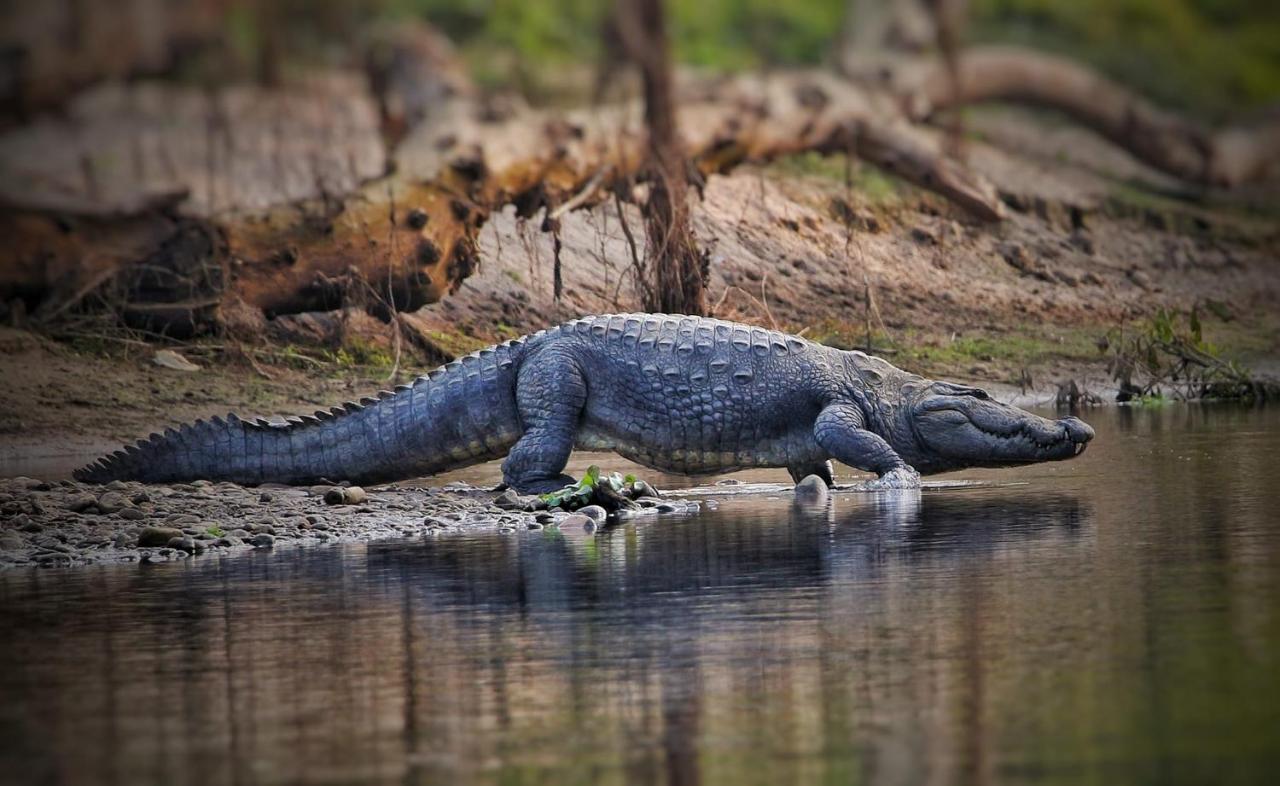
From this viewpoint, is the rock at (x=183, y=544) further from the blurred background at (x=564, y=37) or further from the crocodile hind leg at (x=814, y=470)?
the crocodile hind leg at (x=814, y=470)

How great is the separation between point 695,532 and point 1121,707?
430 cm

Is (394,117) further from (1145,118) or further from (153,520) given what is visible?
(1145,118)

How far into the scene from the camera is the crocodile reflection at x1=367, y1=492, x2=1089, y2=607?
7137 millimetres

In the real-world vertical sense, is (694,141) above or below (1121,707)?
above

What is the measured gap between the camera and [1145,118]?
76.4 feet

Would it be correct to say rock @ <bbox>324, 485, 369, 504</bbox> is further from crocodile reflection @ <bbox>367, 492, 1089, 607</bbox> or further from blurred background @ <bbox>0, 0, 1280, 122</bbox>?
blurred background @ <bbox>0, 0, 1280, 122</bbox>

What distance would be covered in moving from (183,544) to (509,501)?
79.3 inches

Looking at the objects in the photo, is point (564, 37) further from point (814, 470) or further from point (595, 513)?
point (595, 513)

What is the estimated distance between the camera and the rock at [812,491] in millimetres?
10383

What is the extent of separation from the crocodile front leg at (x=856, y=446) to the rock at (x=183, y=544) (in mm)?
3899

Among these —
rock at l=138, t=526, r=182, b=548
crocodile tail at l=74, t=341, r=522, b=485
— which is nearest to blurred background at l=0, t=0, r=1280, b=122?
crocodile tail at l=74, t=341, r=522, b=485

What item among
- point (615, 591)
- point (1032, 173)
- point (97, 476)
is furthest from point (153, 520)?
point (1032, 173)

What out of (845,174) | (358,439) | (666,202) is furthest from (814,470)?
(845,174)

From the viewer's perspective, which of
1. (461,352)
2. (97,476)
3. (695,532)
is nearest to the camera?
(695,532)
